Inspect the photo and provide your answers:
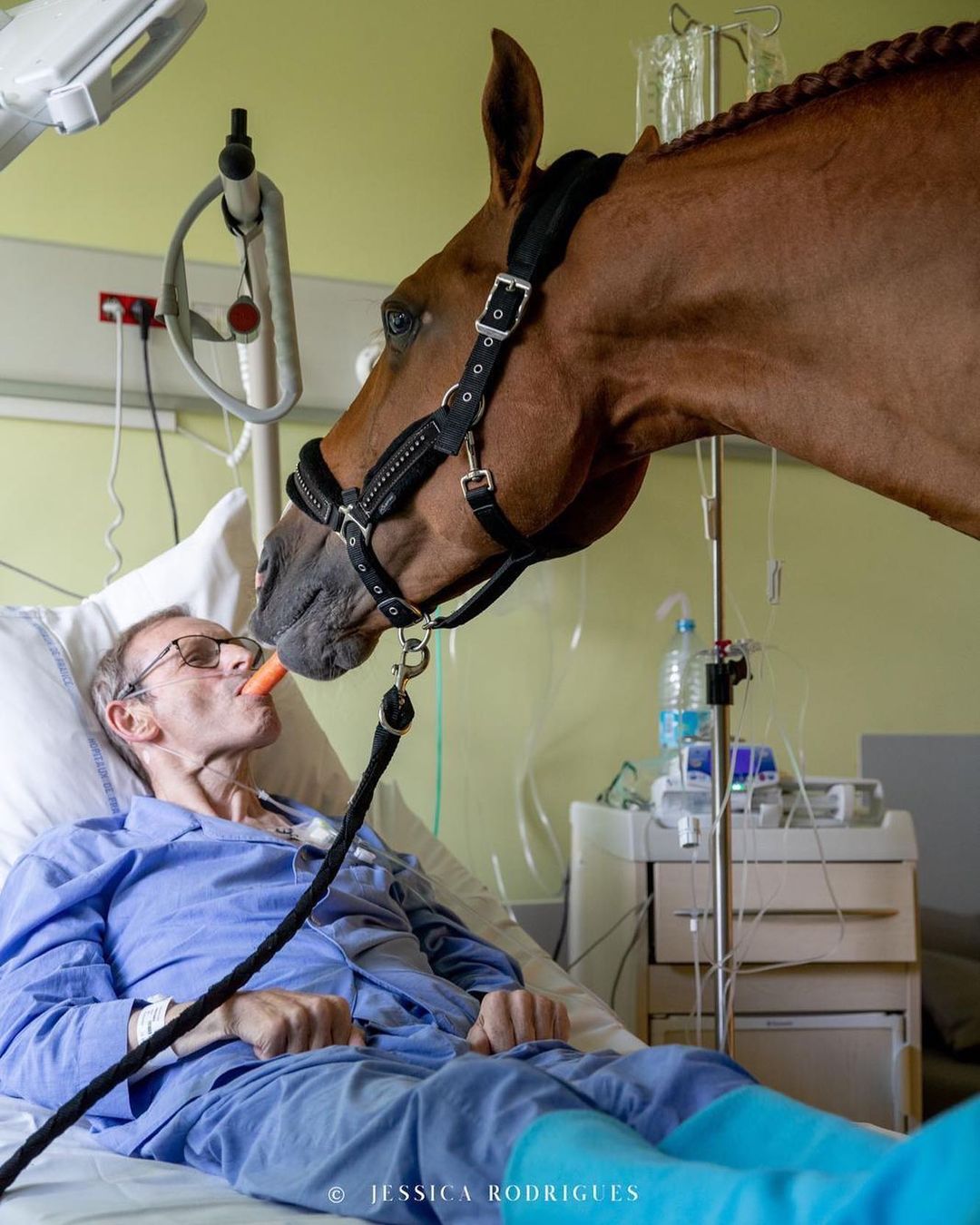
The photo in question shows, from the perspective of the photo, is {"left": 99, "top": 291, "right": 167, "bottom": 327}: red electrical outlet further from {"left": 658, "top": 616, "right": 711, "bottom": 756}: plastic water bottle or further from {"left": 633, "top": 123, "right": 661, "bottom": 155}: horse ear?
{"left": 633, "top": 123, "right": 661, "bottom": 155}: horse ear

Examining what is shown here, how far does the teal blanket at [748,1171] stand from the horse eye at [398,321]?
705 mm

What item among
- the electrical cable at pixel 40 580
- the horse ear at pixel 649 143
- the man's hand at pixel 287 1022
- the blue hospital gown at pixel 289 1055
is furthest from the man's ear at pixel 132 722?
the horse ear at pixel 649 143

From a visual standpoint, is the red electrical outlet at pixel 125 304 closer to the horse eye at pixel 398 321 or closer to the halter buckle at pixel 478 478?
the horse eye at pixel 398 321

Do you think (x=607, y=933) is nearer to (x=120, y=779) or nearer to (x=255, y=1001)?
(x=120, y=779)

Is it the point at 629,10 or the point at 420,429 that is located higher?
the point at 629,10

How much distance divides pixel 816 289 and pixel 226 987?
0.77 meters

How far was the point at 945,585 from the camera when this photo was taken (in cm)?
312

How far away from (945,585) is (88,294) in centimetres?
217

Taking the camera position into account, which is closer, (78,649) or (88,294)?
(78,649)

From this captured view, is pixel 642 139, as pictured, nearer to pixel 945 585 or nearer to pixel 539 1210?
pixel 539 1210

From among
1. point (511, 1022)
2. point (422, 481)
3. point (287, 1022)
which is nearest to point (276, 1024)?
point (287, 1022)

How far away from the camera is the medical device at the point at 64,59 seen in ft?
3.63

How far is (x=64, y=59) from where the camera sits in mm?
1103

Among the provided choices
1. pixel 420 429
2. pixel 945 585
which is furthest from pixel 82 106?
pixel 945 585
